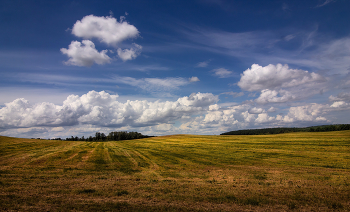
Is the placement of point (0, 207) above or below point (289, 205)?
above

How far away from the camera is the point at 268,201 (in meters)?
12.9

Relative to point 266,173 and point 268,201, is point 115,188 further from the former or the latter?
point 266,173

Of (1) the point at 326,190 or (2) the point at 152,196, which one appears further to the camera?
(1) the point at 326,190

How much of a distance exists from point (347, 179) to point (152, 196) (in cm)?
1942

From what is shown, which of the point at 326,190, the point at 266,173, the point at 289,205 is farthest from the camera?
the point at 266,173

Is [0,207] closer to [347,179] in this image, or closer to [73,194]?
[73,194]

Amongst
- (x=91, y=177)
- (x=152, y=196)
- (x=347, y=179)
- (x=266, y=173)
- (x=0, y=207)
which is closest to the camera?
(x=0, y=207)

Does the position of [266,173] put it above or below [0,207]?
below

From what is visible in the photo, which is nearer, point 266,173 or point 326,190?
point 326,190

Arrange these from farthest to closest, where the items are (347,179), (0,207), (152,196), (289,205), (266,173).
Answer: (266,173), (347,179), (152,196), (289,205), (0,207)

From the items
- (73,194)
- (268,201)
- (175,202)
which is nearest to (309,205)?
(268,201)

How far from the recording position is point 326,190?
1500cm

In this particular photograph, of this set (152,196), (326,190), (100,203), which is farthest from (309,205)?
(100,203)

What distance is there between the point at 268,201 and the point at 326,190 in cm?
625
